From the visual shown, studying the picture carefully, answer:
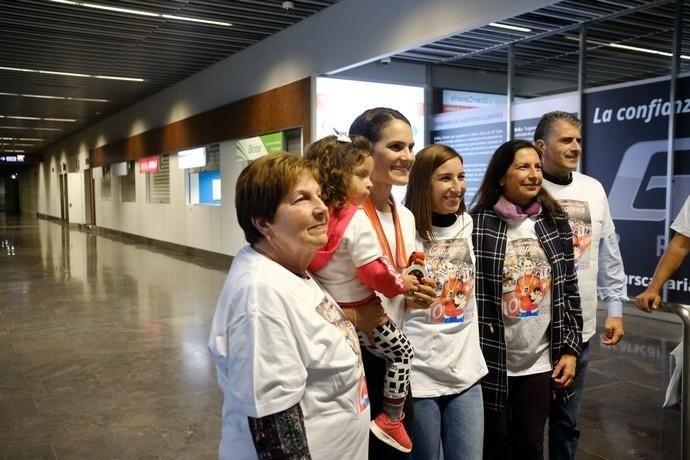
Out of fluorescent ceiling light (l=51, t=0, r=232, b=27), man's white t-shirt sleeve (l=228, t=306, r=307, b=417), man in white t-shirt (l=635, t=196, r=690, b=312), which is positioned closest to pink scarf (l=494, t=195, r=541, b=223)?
man in white t-shirt (l=635, t=196, r=690, b=312)

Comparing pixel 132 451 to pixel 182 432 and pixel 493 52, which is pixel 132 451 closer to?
pixel 182 432

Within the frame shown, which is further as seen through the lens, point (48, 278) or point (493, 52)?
point (48, 278)

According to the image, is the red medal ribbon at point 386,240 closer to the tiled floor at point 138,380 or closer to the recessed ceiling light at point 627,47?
the tiled floor at point 138,380

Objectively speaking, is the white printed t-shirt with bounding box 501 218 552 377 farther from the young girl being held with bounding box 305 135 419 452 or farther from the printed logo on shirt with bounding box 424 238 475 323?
the young girl being held with bounding box 305 135 419 452

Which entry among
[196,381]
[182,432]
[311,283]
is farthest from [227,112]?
[311,283]

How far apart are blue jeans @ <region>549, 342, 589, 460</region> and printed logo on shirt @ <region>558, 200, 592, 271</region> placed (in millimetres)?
370

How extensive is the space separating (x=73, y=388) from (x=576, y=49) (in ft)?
26.2

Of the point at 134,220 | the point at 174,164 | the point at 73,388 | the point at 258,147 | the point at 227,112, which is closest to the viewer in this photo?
the point at 73,388

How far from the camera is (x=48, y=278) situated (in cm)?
907

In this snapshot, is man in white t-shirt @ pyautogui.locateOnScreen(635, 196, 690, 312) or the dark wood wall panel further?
the dark wood wall panel

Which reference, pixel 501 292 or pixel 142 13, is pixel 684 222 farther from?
pixel 142 13

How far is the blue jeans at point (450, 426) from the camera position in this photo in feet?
5.85

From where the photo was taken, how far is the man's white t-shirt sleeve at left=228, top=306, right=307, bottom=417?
3.65ft

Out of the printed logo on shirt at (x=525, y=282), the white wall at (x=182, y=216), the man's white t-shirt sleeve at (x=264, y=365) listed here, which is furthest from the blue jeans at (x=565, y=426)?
the white wall at (x=182, y=216)
